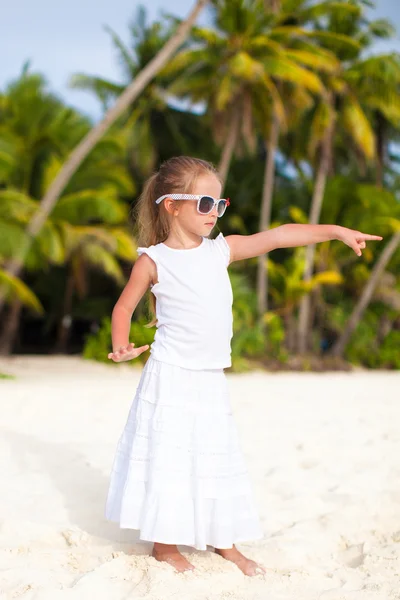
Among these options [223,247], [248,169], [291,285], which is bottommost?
[291,285]

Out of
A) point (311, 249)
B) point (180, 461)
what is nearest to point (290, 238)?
point (180, 461)

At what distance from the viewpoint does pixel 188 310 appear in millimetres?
2865

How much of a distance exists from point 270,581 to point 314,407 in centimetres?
482

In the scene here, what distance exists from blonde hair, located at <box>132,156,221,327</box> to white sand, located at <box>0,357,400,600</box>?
103 centimetres

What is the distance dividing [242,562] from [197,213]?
1441mm

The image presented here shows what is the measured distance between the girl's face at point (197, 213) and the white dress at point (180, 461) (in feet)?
0.38

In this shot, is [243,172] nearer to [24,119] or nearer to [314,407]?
[24,119]

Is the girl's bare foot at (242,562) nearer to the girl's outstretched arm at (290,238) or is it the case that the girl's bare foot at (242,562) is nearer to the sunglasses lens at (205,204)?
the girl's outstretched arm at (290,238)

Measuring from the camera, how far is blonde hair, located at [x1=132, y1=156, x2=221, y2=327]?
2.91 meters

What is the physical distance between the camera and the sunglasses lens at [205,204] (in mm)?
2818

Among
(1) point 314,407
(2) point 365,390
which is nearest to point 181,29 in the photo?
(2) point 365,390

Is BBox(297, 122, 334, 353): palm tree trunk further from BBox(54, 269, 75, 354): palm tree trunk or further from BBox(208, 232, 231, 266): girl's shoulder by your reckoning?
BBox(208, 232, 231, 266): girl's shoulder

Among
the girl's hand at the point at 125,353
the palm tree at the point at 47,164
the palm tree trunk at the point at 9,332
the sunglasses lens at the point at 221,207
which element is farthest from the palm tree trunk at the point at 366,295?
the girl's hand at the point at 125,353

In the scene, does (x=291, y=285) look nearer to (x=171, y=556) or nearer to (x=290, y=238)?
(x=290, y=238)
